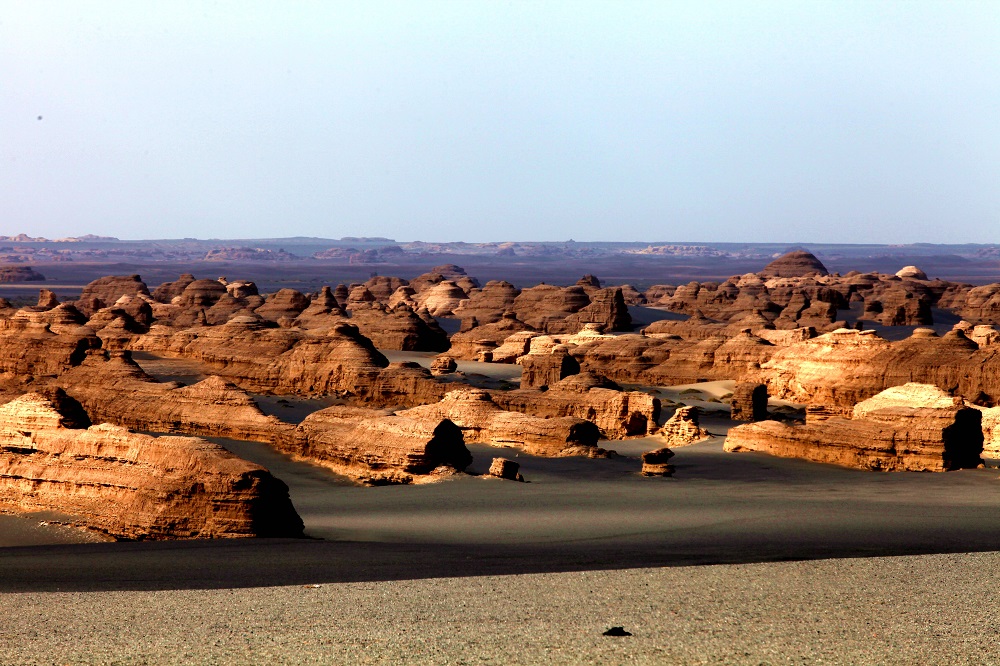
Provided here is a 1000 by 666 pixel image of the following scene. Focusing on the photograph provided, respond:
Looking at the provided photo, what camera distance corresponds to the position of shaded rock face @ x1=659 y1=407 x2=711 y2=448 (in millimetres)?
39125

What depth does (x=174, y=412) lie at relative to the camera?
131 ft

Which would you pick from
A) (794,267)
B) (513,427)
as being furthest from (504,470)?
(794,267)

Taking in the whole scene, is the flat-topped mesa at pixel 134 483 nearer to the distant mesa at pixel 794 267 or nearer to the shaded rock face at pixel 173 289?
the shaded rock face at pixel 173 289

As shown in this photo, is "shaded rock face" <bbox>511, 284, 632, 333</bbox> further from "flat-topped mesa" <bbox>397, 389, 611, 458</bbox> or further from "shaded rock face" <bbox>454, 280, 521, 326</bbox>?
"flat-topped mesa" <bbox>397, 389, 611, 458</bbox>

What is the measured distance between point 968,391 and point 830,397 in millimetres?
5238

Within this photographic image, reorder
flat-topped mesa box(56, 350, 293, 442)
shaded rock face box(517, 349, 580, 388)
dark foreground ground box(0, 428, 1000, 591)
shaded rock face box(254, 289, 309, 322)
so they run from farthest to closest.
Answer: shaded rock face box(254, 289, 309, 322), shaded rock face box(517, 349, 580, 388), flat-topped mesa box(56, 350, 293, 442), dark foreground ground box(0, 428, 1000, 591)

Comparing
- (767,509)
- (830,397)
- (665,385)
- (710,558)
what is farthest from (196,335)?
(710,558)

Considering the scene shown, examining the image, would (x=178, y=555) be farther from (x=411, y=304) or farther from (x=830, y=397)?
(x=411, y=304)

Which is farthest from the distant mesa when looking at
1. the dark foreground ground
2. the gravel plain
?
the gravel plain

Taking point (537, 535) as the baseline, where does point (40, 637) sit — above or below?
above

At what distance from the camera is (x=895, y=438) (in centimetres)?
3212

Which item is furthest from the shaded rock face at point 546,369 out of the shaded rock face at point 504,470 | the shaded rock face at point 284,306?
the shaded rock face at point 284,306

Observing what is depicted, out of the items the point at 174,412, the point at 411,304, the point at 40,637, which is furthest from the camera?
the point at 411,304

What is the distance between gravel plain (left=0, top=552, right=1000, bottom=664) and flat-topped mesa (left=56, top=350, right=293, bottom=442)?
21507mm
